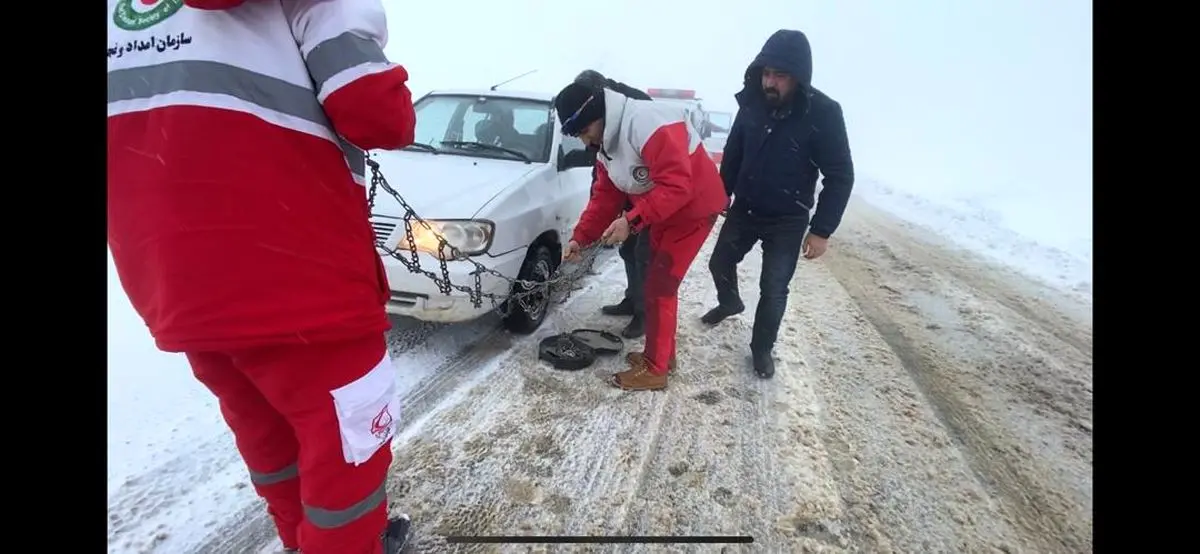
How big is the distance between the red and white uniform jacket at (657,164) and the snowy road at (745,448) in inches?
42.0

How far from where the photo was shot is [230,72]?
1209 millimetres

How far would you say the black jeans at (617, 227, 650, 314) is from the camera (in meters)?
4.13

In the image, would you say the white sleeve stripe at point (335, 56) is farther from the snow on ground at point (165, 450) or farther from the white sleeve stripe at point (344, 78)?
the snow on ground at point (165, 450)

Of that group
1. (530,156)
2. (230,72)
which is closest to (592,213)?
(530,156)

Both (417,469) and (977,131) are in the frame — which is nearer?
(417,469)

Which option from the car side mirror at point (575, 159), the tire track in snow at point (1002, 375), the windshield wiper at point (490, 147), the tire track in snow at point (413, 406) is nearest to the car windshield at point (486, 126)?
the windshield wiper at point (490, 147)

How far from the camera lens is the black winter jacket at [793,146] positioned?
10.2 feet

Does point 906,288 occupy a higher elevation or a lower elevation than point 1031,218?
higher

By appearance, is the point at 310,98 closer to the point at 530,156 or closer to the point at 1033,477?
the point at 530,156

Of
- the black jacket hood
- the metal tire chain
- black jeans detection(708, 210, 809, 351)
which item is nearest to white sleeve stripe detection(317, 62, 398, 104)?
the metal tire chain

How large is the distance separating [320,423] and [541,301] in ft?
8.60

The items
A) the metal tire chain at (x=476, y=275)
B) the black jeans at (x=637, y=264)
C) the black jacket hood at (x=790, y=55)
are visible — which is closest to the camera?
the metal tire chain at (x=476, y=275)

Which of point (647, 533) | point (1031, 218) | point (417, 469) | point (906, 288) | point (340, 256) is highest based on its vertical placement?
point (340, 256)
